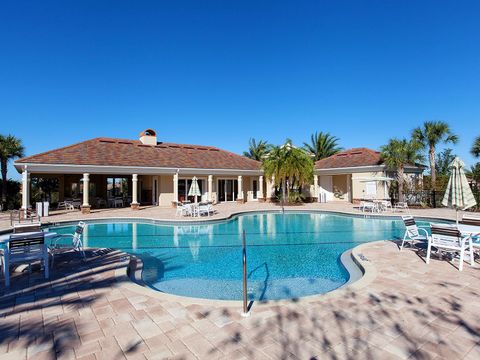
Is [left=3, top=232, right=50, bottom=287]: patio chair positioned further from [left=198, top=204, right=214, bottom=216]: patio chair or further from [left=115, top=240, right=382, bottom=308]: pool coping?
[left=198, top=204, right=214, bottom=216]: patio chair

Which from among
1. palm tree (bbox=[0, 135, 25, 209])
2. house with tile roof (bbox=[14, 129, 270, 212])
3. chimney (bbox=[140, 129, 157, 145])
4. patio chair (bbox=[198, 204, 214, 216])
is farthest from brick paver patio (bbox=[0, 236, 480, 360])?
palm tree (bbox=[0, 135, 25, 209])

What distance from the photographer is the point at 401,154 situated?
20891mm

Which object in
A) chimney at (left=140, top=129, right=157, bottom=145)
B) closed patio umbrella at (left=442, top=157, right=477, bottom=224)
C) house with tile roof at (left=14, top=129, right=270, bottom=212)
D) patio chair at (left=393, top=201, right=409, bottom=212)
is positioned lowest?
patio chair at (left=393, top=201, right=409, bottom=212)

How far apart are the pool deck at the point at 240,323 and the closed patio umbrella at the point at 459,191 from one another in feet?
9.12

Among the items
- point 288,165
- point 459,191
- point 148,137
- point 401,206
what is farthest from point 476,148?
point 148,137

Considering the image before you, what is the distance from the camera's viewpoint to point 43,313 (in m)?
4.39

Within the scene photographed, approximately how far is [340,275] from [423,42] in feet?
49.0

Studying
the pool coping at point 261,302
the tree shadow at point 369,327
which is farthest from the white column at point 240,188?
the tree shadow at point 369,327

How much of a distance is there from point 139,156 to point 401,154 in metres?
21.1

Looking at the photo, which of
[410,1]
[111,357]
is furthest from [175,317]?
[410,1]

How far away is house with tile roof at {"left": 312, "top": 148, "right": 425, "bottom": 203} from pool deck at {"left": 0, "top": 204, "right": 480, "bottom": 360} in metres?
18.1

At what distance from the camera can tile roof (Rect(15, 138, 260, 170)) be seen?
19.9 meters

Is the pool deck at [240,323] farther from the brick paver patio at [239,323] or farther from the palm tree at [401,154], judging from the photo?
the palm tree at [401,154]

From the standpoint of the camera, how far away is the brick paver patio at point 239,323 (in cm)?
335
